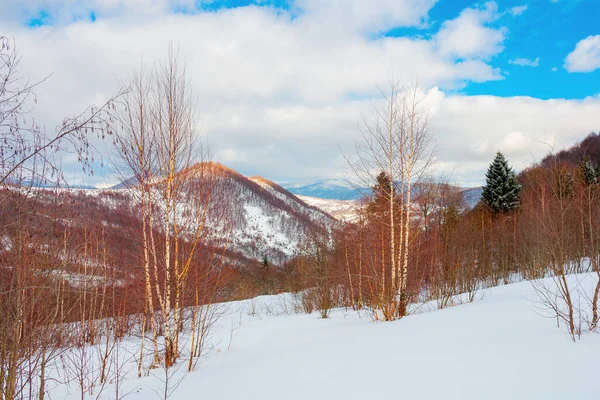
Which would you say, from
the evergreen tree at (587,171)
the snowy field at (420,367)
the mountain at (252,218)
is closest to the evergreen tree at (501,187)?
the evergreen tree at (587,171)

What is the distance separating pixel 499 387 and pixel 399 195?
23.5 feet

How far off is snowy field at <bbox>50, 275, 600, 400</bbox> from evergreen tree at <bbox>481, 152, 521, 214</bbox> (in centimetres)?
2420

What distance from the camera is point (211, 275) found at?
920 cm

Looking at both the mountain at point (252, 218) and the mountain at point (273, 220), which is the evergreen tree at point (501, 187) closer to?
the mountain at point (252, 218)

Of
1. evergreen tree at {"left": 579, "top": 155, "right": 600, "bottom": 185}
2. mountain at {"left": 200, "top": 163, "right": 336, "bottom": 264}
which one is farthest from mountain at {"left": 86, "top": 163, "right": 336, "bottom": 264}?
evergreen tree at {"left": 579, "top": 155, "right": 600, "bottom": 185}

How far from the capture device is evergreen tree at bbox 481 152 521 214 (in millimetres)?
28953

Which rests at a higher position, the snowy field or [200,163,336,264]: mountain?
[200,163,336,264]: mountain

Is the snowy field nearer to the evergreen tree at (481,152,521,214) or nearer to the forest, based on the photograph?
the forest

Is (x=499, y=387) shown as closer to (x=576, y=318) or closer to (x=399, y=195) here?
(x=576, y=318)

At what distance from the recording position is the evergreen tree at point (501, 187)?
2895 cm

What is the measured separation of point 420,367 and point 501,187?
29.2 m

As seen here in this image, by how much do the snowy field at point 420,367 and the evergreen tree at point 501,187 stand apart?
2420cm

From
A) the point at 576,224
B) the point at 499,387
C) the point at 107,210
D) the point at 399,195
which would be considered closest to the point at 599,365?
the point at 499,387

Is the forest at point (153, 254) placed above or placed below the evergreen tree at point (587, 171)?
below
